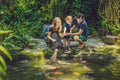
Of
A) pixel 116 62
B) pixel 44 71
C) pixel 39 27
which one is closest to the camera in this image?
pixel 44 71

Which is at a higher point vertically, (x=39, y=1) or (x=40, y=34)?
(x=39, y=1)

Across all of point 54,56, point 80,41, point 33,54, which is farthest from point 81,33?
point 33,54

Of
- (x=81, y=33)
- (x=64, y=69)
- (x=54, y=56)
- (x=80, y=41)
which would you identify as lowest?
(x=64, y=69)

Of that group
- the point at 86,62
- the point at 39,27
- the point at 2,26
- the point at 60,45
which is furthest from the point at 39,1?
the point at 86,62

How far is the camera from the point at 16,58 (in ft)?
33.6

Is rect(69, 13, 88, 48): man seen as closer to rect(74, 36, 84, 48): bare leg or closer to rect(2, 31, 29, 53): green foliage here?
rect(74, 36, 84, 48): bare leg

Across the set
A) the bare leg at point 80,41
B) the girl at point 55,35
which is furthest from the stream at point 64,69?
the bare leg at point 80,41

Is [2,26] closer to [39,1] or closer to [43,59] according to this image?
[39,1]

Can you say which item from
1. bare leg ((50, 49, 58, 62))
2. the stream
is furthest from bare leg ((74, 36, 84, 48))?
bare leg ((50, 49, 58, 62))

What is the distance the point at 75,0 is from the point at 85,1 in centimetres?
49

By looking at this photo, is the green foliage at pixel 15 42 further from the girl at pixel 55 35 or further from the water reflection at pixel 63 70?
the girl at pixel 55 35

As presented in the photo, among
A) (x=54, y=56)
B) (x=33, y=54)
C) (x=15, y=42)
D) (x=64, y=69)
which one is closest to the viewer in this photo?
(x=64, y=69)

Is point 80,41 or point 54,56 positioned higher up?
point 80,41

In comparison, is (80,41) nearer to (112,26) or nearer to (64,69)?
(64,69)
